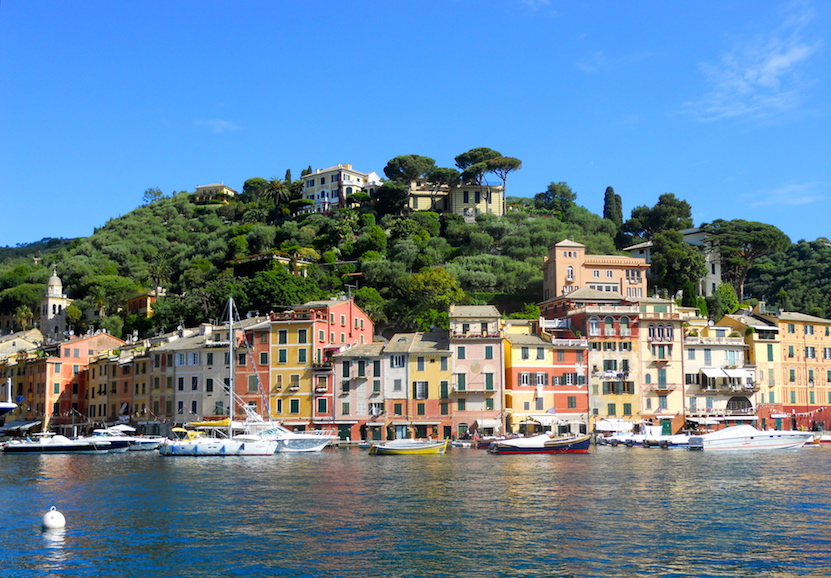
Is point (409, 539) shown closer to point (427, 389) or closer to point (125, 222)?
point (427, 389)

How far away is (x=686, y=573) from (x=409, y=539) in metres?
8.71

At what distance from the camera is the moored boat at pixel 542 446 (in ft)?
215

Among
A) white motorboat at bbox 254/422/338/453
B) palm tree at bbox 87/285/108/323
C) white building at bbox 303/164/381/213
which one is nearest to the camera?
white motorboat at bbox 254/422/338/453

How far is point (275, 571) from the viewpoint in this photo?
25.3 m

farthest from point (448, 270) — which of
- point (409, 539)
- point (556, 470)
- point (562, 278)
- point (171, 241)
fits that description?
→ point (409, 539)

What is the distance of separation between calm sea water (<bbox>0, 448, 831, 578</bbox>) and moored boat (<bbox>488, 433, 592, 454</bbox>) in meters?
10.2

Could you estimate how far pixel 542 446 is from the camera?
6612 cm

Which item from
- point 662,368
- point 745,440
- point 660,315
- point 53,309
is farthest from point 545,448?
point 53,309

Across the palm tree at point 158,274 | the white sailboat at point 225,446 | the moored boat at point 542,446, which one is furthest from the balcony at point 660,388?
the palm tree at point 158,274

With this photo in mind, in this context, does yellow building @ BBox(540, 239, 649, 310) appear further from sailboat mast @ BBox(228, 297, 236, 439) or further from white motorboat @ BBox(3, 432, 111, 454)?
white motorboat @ BBox(3, 432, 111, 454)

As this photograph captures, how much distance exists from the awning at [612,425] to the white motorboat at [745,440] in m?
9.42

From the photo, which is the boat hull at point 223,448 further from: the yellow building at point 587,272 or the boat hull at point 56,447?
the yellow building at point 587,272

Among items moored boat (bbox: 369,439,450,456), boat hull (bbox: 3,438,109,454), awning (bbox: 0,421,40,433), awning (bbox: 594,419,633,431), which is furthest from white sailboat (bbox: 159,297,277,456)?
awning (bbox: 0,421,40,433)

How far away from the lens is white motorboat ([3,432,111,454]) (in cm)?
7494
